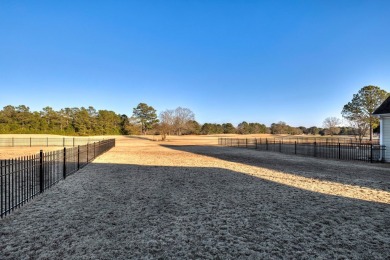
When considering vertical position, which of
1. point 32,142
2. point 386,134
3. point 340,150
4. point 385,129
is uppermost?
point 385,129

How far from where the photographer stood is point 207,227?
4.70m

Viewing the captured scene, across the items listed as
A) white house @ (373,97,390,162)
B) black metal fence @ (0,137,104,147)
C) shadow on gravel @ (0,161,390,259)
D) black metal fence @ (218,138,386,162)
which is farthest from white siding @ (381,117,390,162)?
black metal fence @ (0,137,104,147)

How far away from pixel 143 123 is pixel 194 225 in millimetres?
92808

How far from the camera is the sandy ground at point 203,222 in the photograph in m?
3.73

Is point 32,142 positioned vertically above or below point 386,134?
below

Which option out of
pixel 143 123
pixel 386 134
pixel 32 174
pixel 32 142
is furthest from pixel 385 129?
pixel 143 123

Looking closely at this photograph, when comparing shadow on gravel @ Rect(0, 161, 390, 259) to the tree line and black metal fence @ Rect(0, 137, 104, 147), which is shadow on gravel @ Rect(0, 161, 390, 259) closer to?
black metal fence @ Rect(0, 137, 104, 147)

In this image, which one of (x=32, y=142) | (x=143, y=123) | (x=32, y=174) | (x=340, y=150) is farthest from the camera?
(x=143, y=123)

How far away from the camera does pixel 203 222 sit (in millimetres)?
4977

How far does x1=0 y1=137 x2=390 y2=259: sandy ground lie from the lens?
147 inches

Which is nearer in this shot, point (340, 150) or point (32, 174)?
point (32, 174)

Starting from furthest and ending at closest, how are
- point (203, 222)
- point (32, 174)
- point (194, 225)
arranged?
point (32, 174) → point (203, 222) → point (194, 225)

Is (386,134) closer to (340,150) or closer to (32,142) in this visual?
(340,150)

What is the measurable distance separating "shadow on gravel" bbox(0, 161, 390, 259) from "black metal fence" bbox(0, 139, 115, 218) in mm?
431
